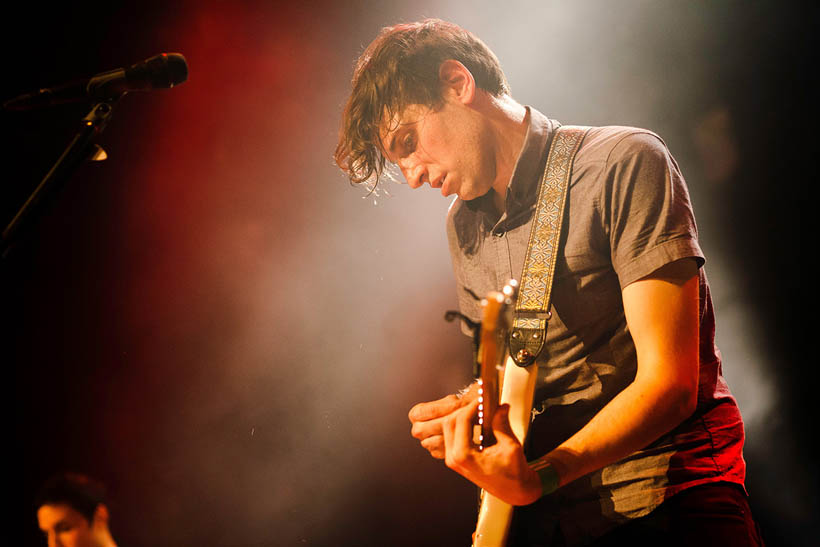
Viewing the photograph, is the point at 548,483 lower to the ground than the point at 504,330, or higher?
lower

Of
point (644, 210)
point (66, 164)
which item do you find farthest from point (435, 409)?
point (66, 164)

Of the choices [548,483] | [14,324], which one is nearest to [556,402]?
[548,483]

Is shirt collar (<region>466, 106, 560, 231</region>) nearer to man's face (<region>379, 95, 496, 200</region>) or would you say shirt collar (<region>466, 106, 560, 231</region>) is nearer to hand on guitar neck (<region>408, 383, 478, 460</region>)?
man's face (<region>379, 95, 496, 200</region>)

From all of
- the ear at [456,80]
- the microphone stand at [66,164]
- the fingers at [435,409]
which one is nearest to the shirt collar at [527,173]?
the ear at [456,80]

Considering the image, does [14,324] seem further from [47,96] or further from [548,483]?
[548,483]

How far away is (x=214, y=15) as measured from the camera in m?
3.09

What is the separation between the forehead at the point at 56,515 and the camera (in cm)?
284

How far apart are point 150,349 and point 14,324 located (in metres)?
0.64

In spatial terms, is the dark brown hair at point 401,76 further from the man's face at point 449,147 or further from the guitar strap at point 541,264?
the guitar strap at point 541,264

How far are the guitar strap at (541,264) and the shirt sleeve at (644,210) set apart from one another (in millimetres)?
166

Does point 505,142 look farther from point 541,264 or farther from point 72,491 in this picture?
point 72,491

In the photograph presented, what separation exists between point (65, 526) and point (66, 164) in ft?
8.32

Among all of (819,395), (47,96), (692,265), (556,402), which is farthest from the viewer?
(819,395)

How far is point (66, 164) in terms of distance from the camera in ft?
4.81
